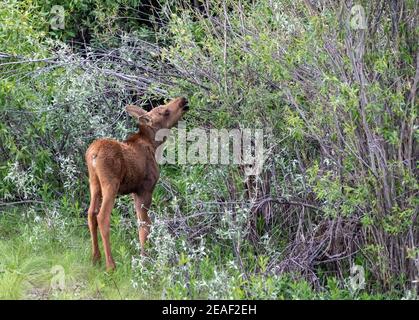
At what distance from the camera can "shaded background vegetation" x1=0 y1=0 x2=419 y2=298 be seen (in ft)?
27.7

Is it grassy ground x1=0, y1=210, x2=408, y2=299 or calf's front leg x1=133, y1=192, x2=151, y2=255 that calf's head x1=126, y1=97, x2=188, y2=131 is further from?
grassy ground x1=0, y1=210, x2=408, y2=299

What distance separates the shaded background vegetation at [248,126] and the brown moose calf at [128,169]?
264 millimetres

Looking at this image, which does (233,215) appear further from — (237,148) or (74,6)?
(74,6)

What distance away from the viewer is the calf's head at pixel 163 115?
33.7ft

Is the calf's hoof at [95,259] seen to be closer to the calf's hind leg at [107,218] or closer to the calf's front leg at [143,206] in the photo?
the calf's hind leg at [107,218]

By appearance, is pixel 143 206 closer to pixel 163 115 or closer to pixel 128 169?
pixel 128 169

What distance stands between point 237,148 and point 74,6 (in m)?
4.43

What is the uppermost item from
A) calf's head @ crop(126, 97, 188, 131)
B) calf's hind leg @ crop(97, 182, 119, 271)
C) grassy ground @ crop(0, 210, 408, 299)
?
calf's head @ crop(126, 97, 188, 131)

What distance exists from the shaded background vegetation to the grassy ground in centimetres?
3

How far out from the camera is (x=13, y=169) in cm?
1052

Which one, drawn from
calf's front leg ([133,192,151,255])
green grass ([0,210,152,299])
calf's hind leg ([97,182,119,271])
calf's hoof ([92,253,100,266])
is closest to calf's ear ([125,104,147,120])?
calf's front leg ([133,192,151,255])

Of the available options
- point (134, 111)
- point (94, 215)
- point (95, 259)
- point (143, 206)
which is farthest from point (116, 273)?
point (134, 111)
